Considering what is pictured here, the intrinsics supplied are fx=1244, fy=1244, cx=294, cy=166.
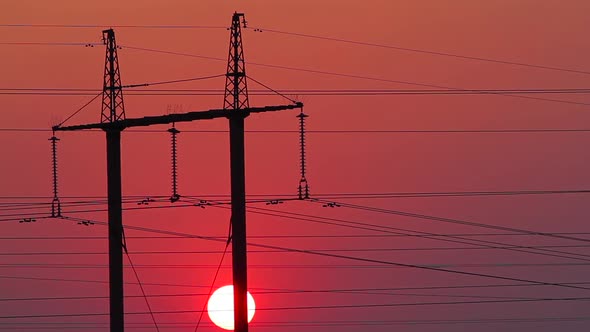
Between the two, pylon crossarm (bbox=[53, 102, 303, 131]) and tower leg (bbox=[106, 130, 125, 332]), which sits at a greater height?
pylon crossarm (bbox=[53, 102, 303, 131])

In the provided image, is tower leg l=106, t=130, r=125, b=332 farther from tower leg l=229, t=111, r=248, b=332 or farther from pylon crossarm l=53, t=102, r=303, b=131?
tower leg l=229, t=111, r=248, b=332

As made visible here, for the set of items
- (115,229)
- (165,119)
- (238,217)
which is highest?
(165,119)

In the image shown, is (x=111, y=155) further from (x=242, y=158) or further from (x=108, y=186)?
(x=242, y=158)

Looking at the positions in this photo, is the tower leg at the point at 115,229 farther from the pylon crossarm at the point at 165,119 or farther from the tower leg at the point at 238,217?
the tower leg at the point at 238,217

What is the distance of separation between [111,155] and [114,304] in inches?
199

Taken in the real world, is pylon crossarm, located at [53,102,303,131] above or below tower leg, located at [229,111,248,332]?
above

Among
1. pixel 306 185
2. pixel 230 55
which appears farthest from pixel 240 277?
pixel 230 55

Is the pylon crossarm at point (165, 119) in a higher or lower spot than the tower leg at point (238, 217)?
higher

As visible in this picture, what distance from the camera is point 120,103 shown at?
1736 inches

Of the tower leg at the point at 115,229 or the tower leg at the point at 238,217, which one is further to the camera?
the tower leg at the point at 115,229

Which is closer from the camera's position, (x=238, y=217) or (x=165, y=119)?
(x=238, y=217)

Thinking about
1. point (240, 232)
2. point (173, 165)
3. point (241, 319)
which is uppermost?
point (173, 165)

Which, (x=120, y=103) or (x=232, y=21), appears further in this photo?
(x=120, y=103)

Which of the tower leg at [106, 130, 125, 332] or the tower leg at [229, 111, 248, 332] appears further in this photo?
the tower leg at [106, 130, 125, 332]
